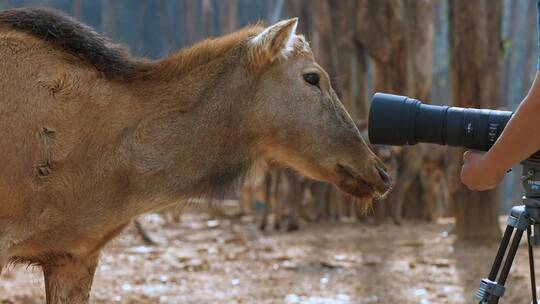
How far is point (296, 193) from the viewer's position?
1180cm

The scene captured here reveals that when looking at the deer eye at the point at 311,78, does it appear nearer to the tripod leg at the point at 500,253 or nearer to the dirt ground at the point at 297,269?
the tripod leg at the point at 500,253

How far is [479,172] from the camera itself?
10.5 ft

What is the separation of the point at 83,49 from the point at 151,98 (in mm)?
416

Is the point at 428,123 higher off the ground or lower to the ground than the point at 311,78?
lower

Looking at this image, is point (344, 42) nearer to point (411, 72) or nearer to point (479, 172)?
point (411, 72)

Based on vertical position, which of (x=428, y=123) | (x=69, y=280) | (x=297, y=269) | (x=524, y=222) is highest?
(x=428, y=123)

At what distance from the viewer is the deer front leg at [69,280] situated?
454 cm

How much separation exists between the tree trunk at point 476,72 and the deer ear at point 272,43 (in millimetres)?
4728

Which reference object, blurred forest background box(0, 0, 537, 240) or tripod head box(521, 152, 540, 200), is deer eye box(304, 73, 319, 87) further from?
blurred forest background box(0, 0, 537, 240)

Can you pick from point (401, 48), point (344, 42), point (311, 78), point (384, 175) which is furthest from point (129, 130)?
point (344, 42)

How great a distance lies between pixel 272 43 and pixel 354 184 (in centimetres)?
84

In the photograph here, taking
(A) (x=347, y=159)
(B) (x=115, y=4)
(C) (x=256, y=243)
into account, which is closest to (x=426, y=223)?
(C) (x=256, y=243)

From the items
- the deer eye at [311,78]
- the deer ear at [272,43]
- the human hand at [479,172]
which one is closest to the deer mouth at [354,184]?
the deer eye at [311,78]

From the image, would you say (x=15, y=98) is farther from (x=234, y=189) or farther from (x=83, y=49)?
(x=234, y=189)
